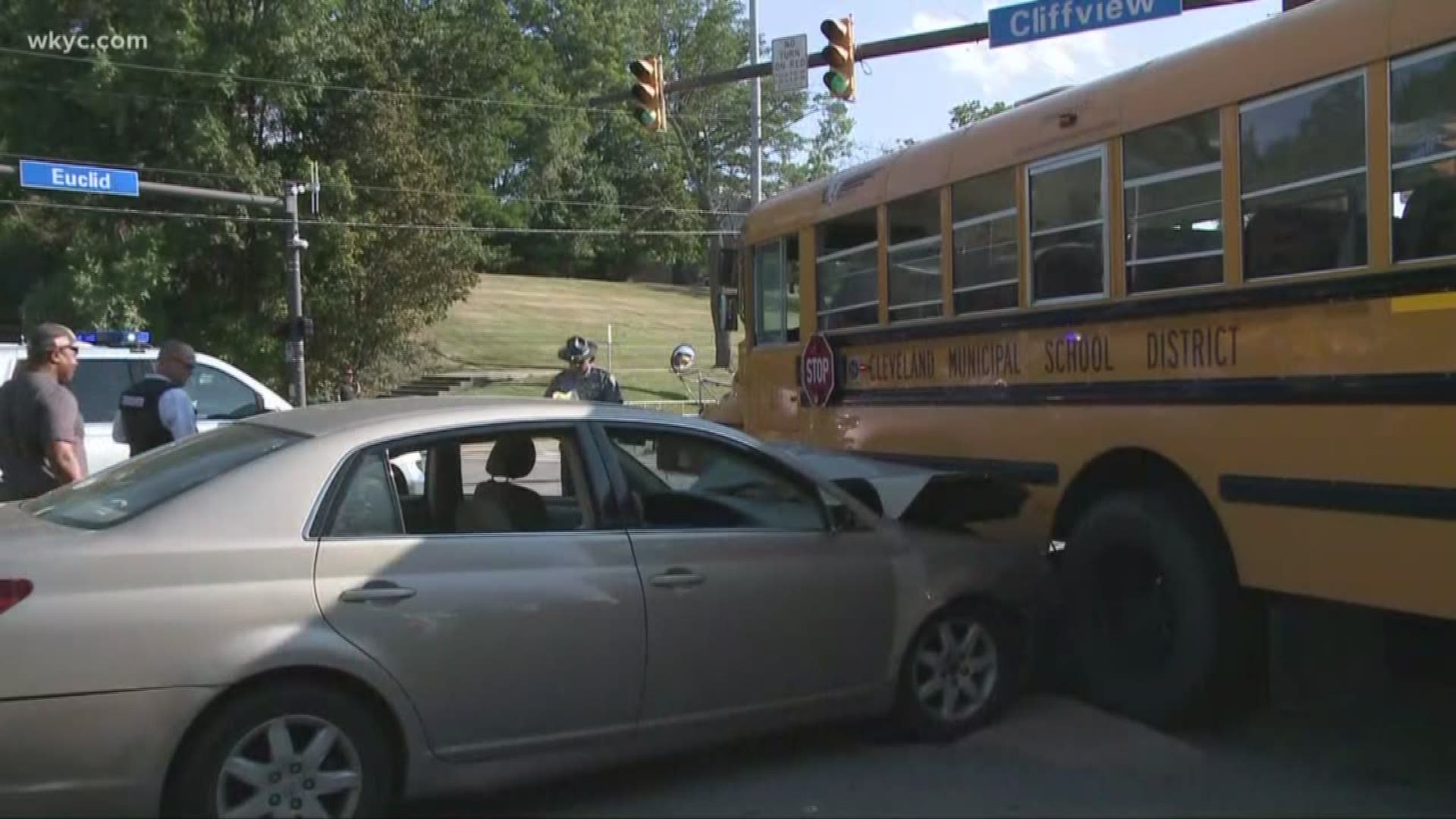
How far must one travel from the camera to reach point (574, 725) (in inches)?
168

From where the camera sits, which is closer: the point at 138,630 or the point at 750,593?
the point at 138,630

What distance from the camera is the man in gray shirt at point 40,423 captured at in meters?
6.00

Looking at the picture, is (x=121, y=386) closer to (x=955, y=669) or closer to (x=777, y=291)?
(x=777, y=291)

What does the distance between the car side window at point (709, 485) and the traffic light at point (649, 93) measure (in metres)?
12.9

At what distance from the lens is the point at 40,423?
599 cm

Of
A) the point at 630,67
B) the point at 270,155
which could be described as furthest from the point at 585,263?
the point at 630,67

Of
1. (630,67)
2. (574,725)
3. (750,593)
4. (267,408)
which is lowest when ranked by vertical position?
(574,725)

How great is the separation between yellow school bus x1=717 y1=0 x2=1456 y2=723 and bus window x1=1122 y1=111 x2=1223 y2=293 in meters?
0.01

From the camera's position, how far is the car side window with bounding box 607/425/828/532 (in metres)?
4.68

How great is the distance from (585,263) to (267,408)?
2441 inches

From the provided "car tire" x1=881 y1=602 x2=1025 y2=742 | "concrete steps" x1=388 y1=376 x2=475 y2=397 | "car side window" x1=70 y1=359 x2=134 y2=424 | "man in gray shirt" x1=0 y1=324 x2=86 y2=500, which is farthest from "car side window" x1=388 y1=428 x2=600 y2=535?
"concrete steps" x1=388 y1=376 x2=475 y2=397

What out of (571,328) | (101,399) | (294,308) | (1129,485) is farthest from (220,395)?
(571,328)

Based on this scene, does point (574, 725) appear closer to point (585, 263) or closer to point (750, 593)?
point (750, 593)

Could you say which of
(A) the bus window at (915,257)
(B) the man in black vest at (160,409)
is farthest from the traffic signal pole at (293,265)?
(A) the bus window at (915,257)
